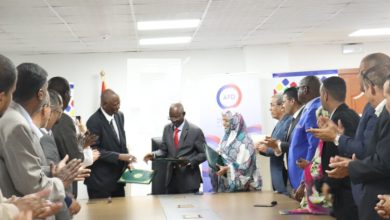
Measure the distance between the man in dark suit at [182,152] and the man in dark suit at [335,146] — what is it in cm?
177

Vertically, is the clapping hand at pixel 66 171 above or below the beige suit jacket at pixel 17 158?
below

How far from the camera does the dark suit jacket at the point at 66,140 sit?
2.77 meters

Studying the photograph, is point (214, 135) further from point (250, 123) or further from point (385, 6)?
point (385, 6)

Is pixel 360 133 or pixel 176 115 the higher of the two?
pixel 176 115

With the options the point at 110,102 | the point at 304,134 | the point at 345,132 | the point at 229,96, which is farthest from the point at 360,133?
the point at 229,96

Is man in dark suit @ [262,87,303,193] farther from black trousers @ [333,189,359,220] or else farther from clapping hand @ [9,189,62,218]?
clapping hand @ [9,189,62,218]

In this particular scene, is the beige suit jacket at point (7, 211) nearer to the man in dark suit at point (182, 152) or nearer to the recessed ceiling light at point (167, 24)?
the man in dark suit at point (182, 152)

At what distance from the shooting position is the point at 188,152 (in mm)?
4398

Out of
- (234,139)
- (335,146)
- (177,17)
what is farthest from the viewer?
(177,17)

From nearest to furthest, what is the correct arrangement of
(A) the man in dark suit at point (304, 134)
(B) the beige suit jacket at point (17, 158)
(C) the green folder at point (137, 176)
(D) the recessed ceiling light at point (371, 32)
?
(B) the beige suit jacket at point (17, 158)
(A) the man in dark suit at point (304, 134)
(C) the green folder at point (137, 176)
(D) the recessed ceiling light at point (371, 32)

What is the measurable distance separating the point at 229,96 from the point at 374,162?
15.2ft

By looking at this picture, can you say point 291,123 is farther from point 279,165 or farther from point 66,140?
point 66,140

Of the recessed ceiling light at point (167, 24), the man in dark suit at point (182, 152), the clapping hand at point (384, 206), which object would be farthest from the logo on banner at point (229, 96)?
the clapping hand at point (384, 206)

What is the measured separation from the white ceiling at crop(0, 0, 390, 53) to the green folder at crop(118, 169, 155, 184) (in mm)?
1873
